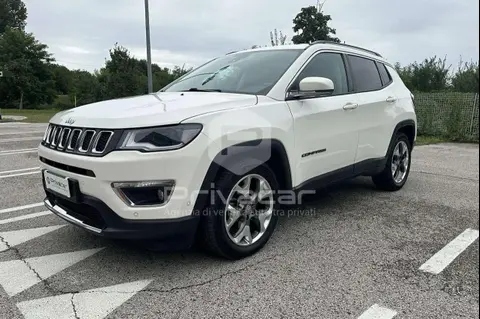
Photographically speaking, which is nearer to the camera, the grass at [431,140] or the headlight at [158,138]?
the headlight at [158,138]

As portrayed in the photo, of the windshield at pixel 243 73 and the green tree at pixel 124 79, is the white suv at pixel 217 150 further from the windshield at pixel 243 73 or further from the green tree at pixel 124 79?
the green tree at pixel 124 79

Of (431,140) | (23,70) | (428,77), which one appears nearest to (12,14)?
Result: (23,70)

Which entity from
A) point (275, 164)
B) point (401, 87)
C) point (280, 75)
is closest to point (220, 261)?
point (275, 164)

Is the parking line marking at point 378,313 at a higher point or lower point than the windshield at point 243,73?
lower

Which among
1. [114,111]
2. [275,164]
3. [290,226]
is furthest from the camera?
[290,226]

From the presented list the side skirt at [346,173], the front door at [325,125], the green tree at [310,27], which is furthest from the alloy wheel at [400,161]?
the green tree at [310,27]

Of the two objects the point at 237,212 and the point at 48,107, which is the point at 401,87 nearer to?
the point at 237,212

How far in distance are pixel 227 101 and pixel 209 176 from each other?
Result: 661 mm

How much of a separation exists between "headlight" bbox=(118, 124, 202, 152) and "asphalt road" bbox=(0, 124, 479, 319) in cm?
95

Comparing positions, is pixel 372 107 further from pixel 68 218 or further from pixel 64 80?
pixel 64 80

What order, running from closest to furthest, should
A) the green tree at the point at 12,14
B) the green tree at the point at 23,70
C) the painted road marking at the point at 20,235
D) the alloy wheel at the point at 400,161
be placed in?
the painted road marking at the point at 20,235, the alloy wheel at the point at 400,161, the green tree at the point at 23,70, the green tree at the point at 12,14

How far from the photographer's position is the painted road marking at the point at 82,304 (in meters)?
2.34

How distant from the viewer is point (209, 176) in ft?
8.87

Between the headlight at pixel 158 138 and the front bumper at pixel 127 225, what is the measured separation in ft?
1.48
